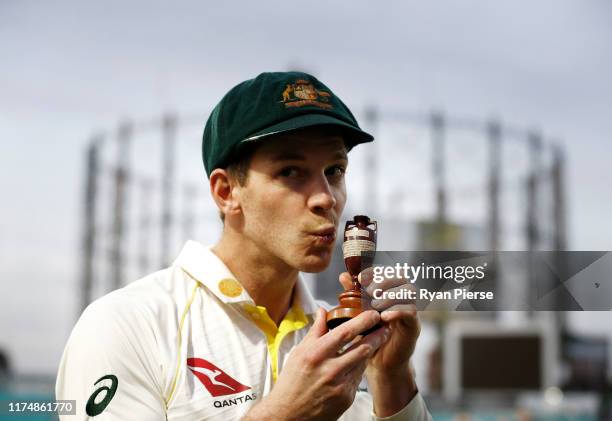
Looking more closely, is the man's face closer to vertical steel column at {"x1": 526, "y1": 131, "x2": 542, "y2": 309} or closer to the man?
the man

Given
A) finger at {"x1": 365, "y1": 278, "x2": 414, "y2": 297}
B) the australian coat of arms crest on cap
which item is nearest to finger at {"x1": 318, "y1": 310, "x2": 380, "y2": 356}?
finger at {"x1": 365, "y1": 278, "x2": 414, "y2": 297}

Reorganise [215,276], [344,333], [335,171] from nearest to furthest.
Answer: [344,333] < [335,171] < [215,276]

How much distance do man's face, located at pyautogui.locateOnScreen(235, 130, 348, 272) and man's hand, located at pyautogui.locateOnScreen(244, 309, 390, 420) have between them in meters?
0.31

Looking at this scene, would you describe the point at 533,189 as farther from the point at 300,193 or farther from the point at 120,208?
the point at 300,193

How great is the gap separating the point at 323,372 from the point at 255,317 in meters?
0.60

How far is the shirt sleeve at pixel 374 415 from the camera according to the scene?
7.73ft

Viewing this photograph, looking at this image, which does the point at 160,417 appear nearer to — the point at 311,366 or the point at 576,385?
the point at 311,366

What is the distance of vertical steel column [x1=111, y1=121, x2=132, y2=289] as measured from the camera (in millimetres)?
25734

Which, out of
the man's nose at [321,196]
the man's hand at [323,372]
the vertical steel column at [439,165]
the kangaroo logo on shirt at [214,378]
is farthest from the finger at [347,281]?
the vertical steel column at [439,165]

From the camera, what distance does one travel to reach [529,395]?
1806cm

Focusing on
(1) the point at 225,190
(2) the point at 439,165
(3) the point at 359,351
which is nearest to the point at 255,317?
(1) the point at 225,190

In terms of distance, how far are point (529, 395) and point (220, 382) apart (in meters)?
17.0

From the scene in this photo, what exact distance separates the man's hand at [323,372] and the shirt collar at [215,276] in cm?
50

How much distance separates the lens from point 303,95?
7.60ft
